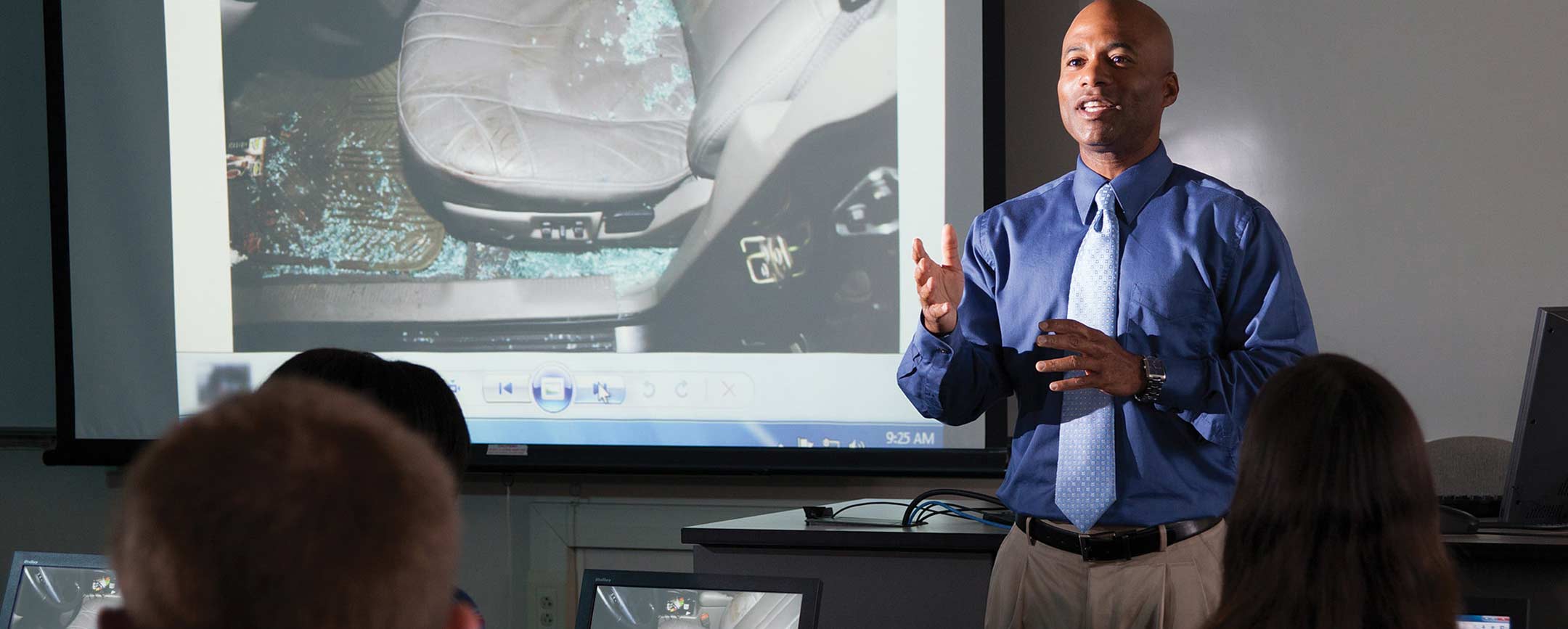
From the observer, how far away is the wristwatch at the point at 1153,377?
1555 millimetres

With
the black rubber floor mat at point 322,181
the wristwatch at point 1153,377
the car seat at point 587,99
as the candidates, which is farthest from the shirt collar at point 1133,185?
the black rubber floor mat at point 322,181

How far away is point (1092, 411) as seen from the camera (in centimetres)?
165

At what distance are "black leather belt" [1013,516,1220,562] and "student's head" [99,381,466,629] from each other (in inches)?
49.2

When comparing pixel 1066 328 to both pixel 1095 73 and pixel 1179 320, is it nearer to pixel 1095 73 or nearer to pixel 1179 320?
pixel 1179 320

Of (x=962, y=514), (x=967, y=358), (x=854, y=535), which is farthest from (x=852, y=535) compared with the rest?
(x=967, y=358)

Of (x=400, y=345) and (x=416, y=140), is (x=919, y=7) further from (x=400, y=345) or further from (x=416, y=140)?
(x=400, y=345)

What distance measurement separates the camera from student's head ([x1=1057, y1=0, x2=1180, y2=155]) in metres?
1.71

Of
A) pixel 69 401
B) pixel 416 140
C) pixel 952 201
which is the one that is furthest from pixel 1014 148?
pixel 69 401

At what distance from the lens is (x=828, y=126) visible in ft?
9.89

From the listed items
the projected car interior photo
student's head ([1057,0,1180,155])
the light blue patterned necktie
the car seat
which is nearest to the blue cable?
the light blue patterned necktie

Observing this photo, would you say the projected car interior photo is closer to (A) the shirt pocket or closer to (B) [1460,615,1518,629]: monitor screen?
(A) the shirt pocket

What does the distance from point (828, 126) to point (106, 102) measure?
2063mm

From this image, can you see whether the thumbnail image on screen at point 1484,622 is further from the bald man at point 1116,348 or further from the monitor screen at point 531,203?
the monitor screen at point 531,203

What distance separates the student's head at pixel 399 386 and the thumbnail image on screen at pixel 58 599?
1.86 feet
